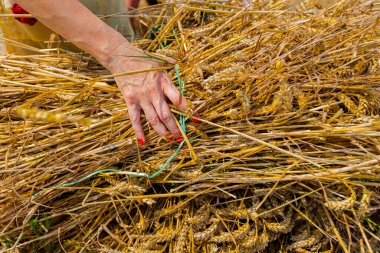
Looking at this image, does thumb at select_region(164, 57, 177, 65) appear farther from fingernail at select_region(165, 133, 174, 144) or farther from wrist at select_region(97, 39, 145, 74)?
fingernail at select_region(165, 133, 174, 144)

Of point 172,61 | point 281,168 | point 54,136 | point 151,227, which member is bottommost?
point 151,227

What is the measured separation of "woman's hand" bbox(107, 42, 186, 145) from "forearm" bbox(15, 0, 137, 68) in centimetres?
6

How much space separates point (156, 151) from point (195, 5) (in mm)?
676

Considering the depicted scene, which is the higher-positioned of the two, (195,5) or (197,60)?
(195,5)

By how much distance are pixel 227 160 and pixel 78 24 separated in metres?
A: 0.60

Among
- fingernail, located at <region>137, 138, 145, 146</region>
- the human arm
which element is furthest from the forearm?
fingernail, located at <region>137, 138, 145, 146</region>

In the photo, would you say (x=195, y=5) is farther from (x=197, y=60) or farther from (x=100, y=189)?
(x=100, y=189)

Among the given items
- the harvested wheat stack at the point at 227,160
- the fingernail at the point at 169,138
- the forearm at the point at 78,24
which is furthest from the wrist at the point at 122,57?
the fingernail at the point at 169,138

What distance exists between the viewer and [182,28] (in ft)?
5.19

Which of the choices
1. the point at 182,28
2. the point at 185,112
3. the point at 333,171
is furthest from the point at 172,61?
the point at 333,171

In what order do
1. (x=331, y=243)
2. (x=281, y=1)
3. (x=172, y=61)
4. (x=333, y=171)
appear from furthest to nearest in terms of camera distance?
(x=281, y=1)
(x=172, y=61)
(x=331, y=243)
(x=333, y=171)

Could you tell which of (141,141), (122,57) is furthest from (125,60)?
(141,141)

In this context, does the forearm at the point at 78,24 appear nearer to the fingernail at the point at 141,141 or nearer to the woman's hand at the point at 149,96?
the woman's hand at the point at 149,96

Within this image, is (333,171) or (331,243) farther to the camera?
(331,243)
